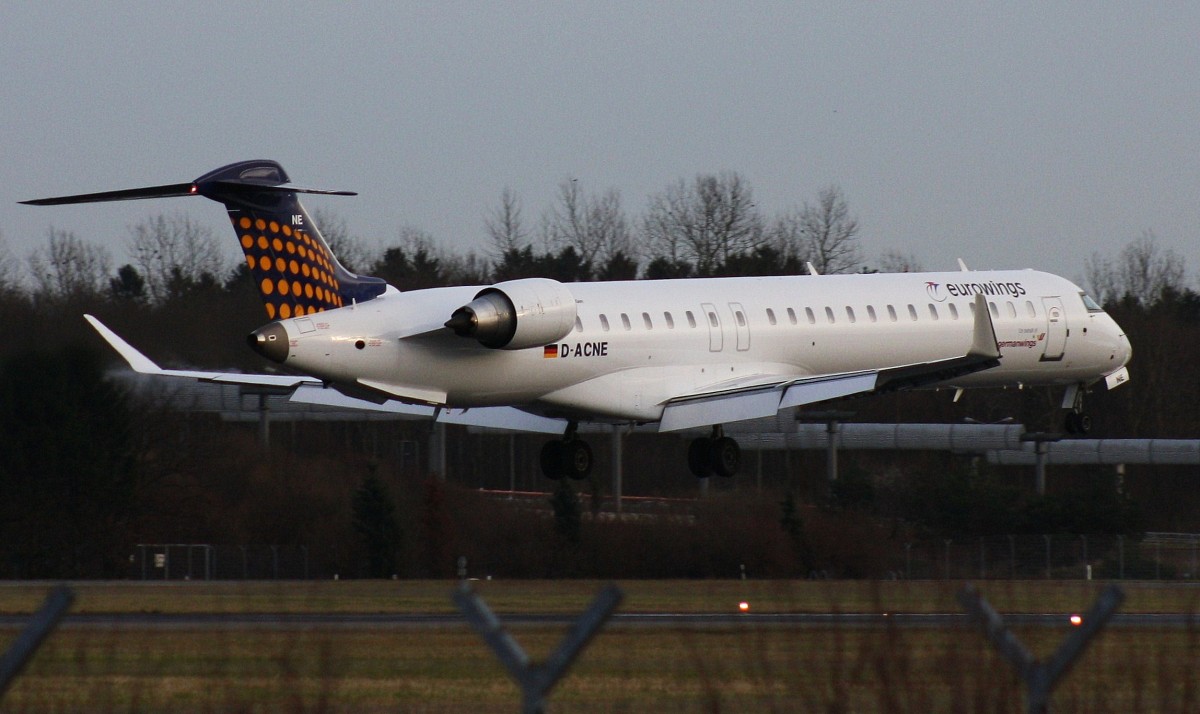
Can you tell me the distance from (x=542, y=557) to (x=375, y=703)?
→ 27.1 metres

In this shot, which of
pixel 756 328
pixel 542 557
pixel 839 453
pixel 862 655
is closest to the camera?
pixel 862 655

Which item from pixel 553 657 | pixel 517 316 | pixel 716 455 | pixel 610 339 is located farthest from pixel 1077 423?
pixel 553 657

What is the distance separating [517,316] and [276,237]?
174 inches

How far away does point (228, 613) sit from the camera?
74.9 ft

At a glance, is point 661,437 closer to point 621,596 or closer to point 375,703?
point 375,703

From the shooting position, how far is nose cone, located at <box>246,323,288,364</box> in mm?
24594

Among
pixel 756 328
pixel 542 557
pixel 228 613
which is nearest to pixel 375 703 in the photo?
pixel 228 613

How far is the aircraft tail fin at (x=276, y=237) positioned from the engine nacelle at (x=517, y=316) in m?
2.92

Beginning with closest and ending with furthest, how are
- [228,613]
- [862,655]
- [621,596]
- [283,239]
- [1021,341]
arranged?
[621,596], [862,655], [228,613], [283,239], [1021,341]

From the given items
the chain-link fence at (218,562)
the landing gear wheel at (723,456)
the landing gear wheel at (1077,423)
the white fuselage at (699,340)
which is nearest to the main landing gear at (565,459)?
the white fuselage at (699,340)

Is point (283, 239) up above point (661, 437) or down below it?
above

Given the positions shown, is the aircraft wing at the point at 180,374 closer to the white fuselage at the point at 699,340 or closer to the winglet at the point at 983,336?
the white fuselage at the point at 699,340

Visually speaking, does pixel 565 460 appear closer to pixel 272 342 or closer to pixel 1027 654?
pixel 272 342

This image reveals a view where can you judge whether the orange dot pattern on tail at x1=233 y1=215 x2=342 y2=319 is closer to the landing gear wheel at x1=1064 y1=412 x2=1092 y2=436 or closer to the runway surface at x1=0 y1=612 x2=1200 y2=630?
the runway surface at x1=0 y1=612 x2=1200 y2=630
